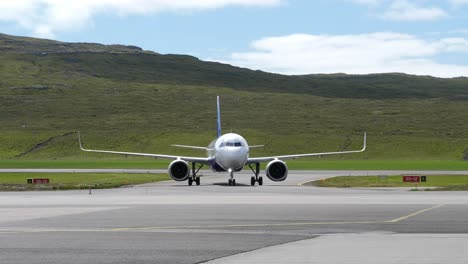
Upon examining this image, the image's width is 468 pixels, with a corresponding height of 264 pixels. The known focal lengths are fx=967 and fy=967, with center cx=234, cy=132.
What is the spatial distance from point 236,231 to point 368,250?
7.06 meters

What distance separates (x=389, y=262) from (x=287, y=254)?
9.15 feet

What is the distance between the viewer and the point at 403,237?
26.6m

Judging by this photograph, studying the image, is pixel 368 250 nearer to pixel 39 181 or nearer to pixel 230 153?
pixel 230 153

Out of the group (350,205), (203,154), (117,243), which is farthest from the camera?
(203,154)

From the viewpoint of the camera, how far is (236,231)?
29312mm

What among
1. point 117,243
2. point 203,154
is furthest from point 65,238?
point 203,154

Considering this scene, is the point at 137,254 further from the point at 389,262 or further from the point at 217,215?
the point at 217,215

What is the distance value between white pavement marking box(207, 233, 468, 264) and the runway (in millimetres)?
22

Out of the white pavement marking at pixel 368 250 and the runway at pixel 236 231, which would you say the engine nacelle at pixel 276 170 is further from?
the white pavement marking at pixel 368 250

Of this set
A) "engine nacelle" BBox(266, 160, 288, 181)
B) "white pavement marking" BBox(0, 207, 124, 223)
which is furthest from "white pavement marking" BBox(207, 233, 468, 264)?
"engine nacelle" BBox(266, 160, 288, 181)

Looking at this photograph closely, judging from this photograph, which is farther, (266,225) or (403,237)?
(266,225)

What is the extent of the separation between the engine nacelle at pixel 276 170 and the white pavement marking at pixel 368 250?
45.8 metres

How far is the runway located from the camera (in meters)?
22.2

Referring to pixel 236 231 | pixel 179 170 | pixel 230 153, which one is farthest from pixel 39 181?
pixel 236 231
